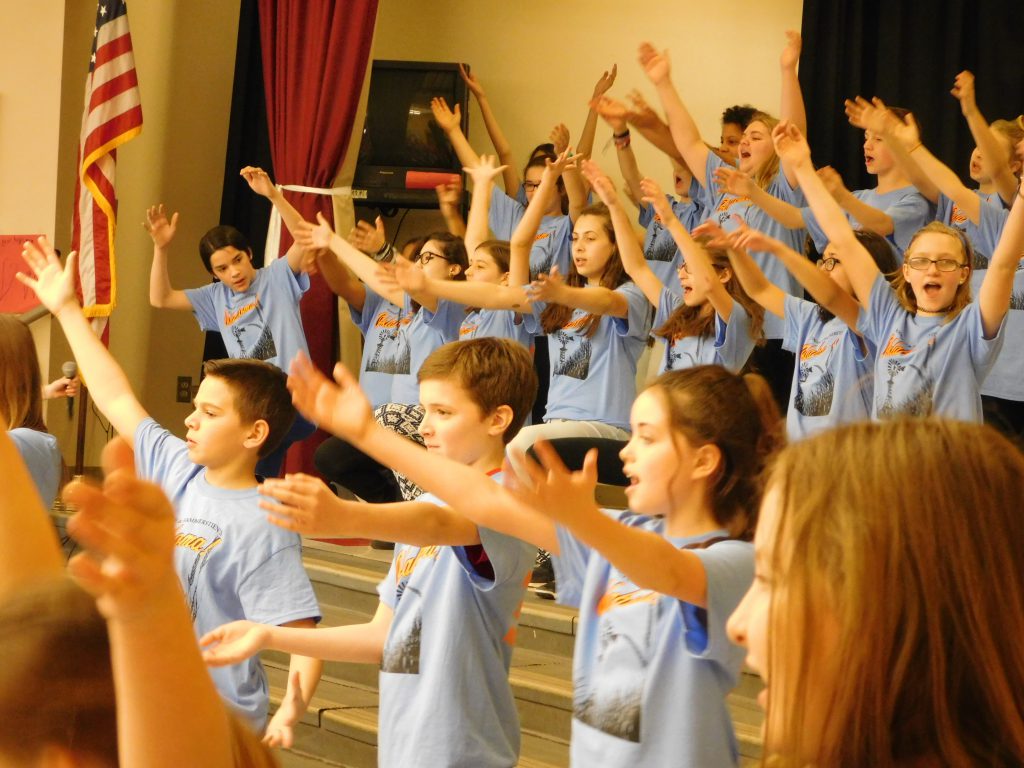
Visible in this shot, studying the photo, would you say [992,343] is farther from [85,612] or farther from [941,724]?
[85,612]

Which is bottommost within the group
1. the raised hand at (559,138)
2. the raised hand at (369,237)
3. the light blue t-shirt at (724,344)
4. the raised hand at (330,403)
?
the raised hand at (330,403)

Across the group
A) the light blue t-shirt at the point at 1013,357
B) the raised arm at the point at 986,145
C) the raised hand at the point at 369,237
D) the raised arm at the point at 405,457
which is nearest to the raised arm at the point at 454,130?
the raised hand at the point at 369,237

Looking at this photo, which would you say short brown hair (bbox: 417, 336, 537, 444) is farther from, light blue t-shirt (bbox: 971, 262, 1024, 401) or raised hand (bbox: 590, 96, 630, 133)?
raised hand (bbox: 590, 96, 630, 133)

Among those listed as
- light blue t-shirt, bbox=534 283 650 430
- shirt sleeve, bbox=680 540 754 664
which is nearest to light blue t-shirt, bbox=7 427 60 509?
shirt sleeve, bbox=680 540 754 664

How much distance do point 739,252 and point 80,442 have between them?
317 centimetres

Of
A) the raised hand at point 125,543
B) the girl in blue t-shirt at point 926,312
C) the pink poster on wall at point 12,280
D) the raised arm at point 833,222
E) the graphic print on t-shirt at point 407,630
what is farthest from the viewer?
the pink poster on wall at point 12,280

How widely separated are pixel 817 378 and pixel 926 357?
0.46 metres

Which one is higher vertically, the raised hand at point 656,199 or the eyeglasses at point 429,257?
the raised hand at point 656,199

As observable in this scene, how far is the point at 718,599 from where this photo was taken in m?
1.53

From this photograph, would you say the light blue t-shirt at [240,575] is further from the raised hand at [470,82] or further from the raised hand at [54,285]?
the raised hand at [470,82]

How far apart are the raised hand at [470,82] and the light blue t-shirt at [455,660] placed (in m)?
4.34

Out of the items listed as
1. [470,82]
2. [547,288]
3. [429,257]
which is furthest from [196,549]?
[470,82]

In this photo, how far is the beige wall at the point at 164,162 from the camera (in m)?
6.11

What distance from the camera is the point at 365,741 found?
3.22m
